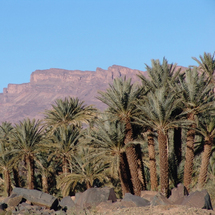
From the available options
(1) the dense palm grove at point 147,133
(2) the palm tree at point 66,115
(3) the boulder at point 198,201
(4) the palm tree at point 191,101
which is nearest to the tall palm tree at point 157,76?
(1) the dense palm grove at point 147,133

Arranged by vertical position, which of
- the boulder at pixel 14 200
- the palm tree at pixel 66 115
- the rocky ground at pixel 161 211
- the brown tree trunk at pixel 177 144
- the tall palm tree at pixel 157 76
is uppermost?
the tall palm tree at pixel 157 76

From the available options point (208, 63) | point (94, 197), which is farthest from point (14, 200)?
point (208, 63)

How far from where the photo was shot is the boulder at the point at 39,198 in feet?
50.3

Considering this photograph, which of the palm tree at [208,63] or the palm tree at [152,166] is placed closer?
the palm tree at [152,166]

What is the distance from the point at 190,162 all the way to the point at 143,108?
4.28 meters

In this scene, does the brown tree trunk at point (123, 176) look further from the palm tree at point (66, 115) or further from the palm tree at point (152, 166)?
the palm tree at point (66, 115)

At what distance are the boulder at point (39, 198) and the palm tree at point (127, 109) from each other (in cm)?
518

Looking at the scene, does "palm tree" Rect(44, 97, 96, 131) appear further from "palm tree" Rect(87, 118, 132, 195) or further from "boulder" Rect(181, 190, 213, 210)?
"boulder" Rect(181, 190, 213, 210)

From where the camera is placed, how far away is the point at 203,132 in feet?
62.9

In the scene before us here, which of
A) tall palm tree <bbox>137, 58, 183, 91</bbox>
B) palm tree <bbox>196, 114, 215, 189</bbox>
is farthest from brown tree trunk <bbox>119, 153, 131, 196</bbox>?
tall palm tree <bbox>137, 58, 183, 91</bbox>

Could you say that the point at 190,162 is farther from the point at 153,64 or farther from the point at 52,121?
the point at 52,121

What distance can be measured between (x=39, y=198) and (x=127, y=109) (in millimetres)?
6619

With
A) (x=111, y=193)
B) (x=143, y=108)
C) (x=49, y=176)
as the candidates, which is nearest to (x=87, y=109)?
(x=49, y=176)

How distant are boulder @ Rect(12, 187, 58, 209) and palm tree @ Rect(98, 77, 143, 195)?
17.0 ft
